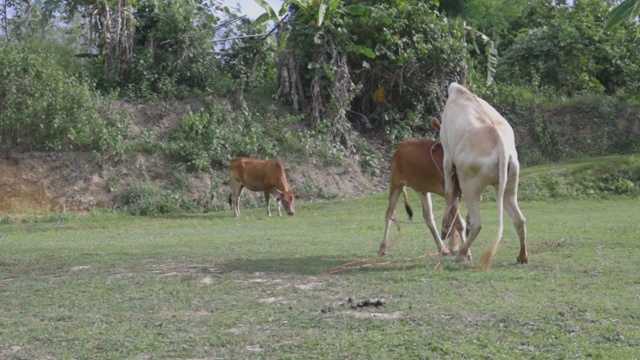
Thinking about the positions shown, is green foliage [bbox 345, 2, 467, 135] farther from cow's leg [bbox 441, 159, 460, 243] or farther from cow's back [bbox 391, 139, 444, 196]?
cow's leg [bbox 441, 159, 460, 243]

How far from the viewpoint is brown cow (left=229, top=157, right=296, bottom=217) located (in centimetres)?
2409

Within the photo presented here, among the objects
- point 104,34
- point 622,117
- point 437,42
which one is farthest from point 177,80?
point 622,117

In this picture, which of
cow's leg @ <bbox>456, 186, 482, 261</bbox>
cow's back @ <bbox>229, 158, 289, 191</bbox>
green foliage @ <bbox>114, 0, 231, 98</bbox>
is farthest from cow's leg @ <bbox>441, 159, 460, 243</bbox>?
green foliage @ <bbox>114, 0, 231, 98</bbox>

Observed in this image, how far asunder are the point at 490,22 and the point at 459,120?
91.0ft

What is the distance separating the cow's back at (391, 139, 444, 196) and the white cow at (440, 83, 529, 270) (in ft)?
2.70

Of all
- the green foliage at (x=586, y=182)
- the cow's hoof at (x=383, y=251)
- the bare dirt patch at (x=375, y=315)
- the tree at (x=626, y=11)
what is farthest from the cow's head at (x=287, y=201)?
the bare dirt patch at (x=375, y=315)

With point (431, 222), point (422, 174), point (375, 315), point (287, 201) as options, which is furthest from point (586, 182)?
point (375, 315)

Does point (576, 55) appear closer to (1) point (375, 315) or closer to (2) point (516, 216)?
(2) point (516, 216)

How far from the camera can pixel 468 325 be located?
739 cm

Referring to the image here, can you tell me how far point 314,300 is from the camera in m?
8.84

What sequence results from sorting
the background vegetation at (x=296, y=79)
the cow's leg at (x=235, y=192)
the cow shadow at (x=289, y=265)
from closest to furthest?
the cow shadow at (x=289, y=265)
the cow's leg at (x=235, y=192)
the background vegetation at (x=296, y=79)

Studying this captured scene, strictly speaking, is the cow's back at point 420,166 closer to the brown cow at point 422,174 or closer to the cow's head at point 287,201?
the brown cow at point 422,174

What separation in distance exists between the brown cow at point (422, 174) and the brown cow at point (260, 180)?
10809mm

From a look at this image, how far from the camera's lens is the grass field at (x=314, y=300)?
690cm
